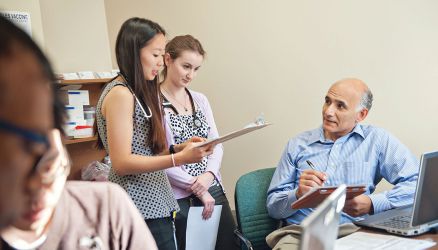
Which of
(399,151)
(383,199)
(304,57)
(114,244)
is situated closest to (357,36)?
(304,57)

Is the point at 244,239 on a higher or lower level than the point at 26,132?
lower

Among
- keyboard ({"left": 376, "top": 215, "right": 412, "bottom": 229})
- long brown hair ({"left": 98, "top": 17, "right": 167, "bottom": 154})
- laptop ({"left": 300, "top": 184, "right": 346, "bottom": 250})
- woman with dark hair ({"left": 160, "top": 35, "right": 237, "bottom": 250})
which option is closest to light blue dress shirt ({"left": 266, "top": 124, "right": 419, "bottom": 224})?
keyboard ({"left": 376, "top": 215, "right": 412, "bottom": 229})

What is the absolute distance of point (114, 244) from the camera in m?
0.89

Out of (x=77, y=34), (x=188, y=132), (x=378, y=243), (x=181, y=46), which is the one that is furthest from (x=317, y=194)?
(x=77, y=34)

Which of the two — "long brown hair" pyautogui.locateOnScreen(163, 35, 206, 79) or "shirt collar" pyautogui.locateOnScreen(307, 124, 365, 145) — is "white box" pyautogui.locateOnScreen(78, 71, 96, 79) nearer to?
"long brown hair" pyautogui.locateOnScreen(163, 35, 206, 79)

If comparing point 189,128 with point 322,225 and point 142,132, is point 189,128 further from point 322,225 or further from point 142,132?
point 322,225

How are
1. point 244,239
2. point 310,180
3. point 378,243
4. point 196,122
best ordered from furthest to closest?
1. point 196,122
2. point 244,239
3. point 310,180
4. point 378,243

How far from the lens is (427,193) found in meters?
1.56

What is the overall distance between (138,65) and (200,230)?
0.90 m

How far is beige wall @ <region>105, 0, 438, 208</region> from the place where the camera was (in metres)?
2.58

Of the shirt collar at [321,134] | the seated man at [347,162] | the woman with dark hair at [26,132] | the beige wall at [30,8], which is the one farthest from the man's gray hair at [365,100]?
the beige wall at [30,8]

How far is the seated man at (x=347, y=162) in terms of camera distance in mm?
2039

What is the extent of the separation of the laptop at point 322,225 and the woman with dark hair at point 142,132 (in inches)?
36.0

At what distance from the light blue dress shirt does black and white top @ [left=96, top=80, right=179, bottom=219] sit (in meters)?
0.58
